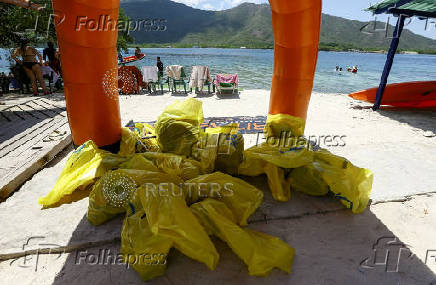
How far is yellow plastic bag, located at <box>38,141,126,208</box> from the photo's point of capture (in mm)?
2155

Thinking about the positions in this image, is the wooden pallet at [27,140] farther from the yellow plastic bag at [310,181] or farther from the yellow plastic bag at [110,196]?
the yellow plastic bag at [310,181]

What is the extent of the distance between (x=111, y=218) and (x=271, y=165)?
1645 millimetres

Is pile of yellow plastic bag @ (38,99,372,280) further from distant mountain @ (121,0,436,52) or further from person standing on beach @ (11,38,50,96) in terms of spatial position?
distant mountain @ (121,0,436,52)

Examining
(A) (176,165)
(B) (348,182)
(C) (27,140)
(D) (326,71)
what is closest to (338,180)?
(B) (348,182)

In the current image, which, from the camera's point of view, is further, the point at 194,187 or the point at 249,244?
the point at 194,187

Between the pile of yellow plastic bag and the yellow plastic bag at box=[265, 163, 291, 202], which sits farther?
the yellow plastic bag at box=[265, 163, 291, 202]

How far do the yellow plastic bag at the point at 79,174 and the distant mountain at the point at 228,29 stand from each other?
121 metres

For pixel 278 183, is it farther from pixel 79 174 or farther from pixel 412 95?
pixel 412 95

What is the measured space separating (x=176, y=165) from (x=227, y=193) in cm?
59

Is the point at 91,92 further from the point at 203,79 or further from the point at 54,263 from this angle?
the point at 203,79

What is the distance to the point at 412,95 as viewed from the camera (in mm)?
6484

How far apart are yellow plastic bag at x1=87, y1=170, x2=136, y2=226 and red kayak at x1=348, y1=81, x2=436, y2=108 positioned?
7.00 m

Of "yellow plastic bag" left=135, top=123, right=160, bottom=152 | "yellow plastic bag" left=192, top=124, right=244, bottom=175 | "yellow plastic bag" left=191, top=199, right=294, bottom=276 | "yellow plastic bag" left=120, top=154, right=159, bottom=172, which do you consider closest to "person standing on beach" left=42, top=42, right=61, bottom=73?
"yellow plastic bag" left=135, top=123, right=160, bottom=152

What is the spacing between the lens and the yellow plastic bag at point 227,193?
6.66 feet
